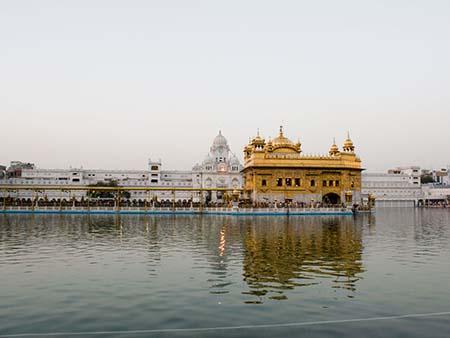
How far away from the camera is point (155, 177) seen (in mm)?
133000

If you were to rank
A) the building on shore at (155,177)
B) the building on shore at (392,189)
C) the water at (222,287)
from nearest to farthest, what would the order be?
1. the water at (222,287)
2. the building on shore at (155,177)
3. the building on shore at (392,189)

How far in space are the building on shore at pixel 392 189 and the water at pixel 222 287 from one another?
120247 millimetres

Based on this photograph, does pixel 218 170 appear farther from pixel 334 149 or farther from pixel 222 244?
pixel 222 244

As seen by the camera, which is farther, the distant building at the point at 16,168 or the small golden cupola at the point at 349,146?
the distant building at the point at 16,168

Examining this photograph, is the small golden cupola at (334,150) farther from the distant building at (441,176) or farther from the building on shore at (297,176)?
the distant building at (441,176)

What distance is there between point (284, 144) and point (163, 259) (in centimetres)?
5315

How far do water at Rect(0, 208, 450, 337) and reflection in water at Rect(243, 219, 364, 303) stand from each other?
5 cm

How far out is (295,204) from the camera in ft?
219

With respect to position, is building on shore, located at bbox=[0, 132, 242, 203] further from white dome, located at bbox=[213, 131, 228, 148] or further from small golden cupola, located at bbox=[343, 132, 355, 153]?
small golden cupola, located at bbox=[343, 132, 355, 153]

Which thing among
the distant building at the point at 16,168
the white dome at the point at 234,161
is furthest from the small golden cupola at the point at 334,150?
the distant building at the point at 16,168

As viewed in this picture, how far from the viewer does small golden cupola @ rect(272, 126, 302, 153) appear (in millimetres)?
72250

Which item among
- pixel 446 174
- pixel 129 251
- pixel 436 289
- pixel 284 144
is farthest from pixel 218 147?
pixel 436 289

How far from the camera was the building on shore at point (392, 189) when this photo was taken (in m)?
142

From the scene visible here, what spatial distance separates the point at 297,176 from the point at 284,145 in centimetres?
571
